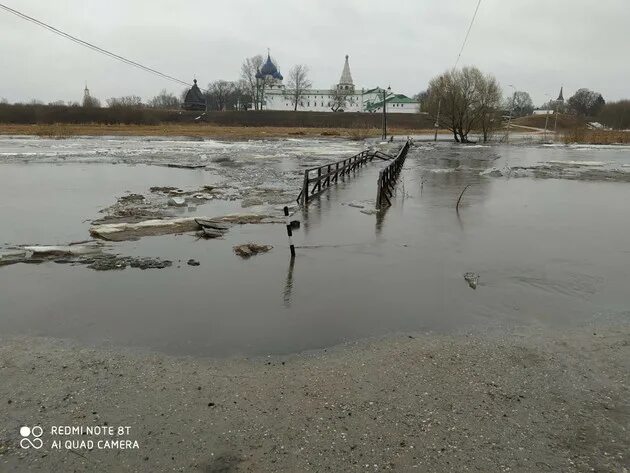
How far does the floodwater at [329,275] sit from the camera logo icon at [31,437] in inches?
66.5

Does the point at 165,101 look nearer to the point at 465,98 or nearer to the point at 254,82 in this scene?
the point at 254,82

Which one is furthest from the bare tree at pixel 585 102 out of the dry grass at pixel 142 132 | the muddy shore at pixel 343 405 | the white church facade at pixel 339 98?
the muddy shore at pixel 343 405

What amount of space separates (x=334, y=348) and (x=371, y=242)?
17.0 feet

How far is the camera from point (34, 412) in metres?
4.18

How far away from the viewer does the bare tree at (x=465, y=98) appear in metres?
55.9

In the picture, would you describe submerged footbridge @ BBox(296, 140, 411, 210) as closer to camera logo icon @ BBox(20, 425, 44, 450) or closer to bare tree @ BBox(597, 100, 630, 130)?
camera logo icon @ BBox(20, 425, 44, 450)

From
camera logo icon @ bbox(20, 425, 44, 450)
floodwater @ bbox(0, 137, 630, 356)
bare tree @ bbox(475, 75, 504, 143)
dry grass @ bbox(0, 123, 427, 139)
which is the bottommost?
camera logo icon @ bbox(20, 425, 44, 450)

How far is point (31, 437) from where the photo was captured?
12.7ft

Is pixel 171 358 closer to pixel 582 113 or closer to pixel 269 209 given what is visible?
pixel 269 209

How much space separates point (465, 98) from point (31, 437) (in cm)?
5892

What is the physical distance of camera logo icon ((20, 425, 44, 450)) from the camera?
3783 mm

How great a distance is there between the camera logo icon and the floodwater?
66.5 inches

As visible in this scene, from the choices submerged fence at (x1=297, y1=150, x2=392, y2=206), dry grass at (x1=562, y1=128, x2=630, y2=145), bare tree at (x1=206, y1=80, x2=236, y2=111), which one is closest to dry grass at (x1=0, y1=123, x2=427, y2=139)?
dry grass at (x1=562, y1=128, x2=630, y2=145)

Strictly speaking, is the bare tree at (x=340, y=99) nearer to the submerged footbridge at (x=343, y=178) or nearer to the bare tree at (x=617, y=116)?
the bare tree at (x=617, y=116)
